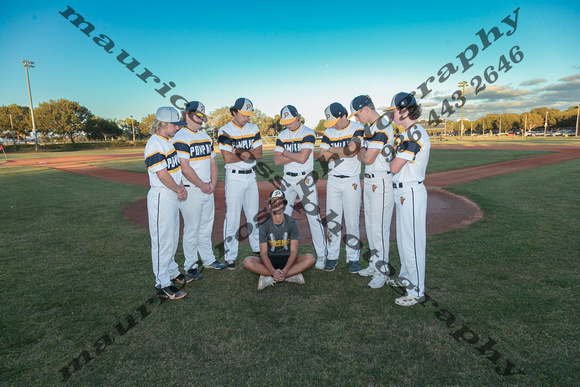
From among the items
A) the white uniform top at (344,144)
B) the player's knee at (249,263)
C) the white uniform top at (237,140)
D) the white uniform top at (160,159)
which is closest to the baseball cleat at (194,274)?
the player's knee at (249,263)

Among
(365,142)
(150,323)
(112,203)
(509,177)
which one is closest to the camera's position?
(150,323)

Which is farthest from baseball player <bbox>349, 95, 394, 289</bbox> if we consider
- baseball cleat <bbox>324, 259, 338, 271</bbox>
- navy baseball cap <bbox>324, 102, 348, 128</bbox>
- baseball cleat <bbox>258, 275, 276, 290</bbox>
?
baseball cleat <bbox>258, 275, 276, 290</bbox>

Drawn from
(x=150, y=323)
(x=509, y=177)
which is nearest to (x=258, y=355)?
(x=150, y=323)

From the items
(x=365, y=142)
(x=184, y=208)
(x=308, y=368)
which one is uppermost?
(x=365, y=142)

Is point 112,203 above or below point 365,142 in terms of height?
below

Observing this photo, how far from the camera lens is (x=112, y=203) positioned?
1001 centimetres

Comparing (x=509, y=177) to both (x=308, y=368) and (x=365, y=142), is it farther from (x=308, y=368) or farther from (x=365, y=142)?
(x=308, y=368)

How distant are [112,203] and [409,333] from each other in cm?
996

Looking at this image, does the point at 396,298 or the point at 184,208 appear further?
Result: the point at 184,208

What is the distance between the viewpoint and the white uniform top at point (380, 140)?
13.0 feet

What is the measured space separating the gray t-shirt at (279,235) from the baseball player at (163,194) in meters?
1.25

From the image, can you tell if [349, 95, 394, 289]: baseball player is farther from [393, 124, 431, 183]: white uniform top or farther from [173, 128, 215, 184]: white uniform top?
[173, 128, 215, 184]: white uniform top

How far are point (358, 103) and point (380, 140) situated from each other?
2.30 feet

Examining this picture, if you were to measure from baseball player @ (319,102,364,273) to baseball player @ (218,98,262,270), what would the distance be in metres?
1.18
